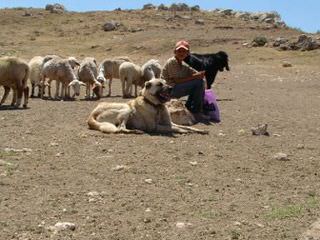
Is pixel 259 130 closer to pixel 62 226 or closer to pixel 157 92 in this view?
pixel 157 92

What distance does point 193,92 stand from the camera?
1322 centimetres

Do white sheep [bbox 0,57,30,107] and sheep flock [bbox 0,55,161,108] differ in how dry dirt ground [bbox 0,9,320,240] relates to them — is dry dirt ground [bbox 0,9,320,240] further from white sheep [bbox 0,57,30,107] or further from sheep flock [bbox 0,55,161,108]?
sheep flock [bbox 0,55,161,108]

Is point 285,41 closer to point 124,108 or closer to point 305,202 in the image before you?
point 124,108

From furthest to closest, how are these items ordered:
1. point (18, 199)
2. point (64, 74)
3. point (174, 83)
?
point (64, 74) < point (174, 83) < point (18, 199)

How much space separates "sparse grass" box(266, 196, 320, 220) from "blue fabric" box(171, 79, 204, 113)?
6.31 m

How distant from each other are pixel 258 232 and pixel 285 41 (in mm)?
31394

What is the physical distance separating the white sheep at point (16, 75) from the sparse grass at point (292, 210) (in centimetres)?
955

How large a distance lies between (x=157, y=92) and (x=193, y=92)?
6.22ft

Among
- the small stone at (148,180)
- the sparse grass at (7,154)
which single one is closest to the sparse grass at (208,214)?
the small stone at (148,180)

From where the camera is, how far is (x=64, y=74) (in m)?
17.7

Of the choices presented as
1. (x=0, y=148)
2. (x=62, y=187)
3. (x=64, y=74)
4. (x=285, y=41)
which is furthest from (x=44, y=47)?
(x=62, y=187)

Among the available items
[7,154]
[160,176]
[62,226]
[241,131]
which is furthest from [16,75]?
[62,226]

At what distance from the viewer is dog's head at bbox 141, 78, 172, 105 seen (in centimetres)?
1144

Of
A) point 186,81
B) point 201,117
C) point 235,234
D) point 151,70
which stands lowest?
point 201,117
